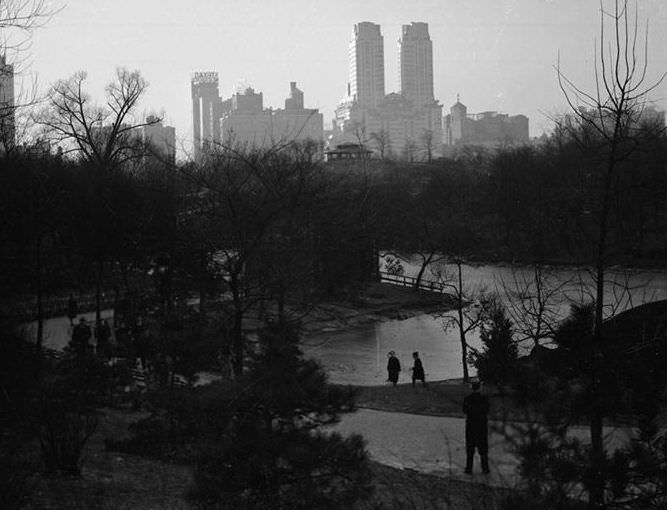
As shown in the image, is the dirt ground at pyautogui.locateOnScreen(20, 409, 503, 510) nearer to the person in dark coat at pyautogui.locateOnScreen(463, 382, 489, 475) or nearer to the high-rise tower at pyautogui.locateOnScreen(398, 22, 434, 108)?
the person in dark coat at pyautogui.locateOnScreen(463, 382, 489, 475)

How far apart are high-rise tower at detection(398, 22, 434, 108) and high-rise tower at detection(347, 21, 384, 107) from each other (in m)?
5.38

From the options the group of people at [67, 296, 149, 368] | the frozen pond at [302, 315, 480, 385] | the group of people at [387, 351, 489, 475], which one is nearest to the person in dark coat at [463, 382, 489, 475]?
the group of people at [387, 351, 489, 475]

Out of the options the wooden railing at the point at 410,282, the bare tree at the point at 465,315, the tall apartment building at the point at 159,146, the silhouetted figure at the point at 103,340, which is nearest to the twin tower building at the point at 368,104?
the tall apartment building at the point at 159,146

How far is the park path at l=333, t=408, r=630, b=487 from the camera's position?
7977mm

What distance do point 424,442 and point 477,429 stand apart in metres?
1.80

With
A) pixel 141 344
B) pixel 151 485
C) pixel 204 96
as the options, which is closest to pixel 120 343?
pixel 141 344

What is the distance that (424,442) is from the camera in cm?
973

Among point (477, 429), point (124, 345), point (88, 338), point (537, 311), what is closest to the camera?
point (477, 429)

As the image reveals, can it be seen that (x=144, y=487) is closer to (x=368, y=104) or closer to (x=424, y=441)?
(x=424, y=441)

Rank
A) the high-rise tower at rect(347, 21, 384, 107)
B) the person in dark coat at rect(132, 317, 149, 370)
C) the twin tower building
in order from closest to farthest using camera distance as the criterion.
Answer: the person in dark coat at rect(132, 317, 149, 370) → the twin tower building → the high-rise tower at rect(347, 21, 384, 107)

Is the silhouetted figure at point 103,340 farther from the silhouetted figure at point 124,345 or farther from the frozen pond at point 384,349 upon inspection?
the frozen pond at point 384,349

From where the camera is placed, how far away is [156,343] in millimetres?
9656

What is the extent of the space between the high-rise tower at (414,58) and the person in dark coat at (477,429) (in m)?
188

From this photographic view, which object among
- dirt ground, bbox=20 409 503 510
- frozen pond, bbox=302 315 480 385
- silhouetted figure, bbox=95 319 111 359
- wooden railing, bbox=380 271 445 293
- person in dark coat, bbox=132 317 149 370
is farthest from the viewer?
wooden railing, bbox=380 271 445 293
